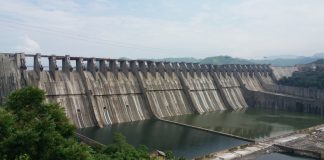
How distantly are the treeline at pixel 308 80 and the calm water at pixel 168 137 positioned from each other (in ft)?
126

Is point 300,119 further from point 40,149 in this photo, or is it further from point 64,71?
point 40,149

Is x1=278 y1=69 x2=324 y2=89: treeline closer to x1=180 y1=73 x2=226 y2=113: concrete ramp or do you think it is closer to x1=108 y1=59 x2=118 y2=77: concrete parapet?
x1=180 y1=73 x2=226 y2=113: concrete ramp

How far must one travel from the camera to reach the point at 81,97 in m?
49.6

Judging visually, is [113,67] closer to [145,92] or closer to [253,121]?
[145,92]

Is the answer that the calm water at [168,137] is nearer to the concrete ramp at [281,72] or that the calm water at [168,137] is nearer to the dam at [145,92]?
the dam at [145,92]

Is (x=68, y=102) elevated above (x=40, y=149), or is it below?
above

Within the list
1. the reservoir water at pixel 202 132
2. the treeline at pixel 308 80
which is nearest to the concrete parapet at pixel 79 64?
the reservoir water at pixel 202 132

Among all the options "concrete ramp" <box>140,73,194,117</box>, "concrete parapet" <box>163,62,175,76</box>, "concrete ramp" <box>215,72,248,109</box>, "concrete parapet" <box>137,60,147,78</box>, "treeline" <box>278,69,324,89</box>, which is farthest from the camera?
"treeline" <box>278,69,324,89</box>

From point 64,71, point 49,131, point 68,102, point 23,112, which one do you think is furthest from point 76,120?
point 49,131

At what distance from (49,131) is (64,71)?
110 ft

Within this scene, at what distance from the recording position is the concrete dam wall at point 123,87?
46.8 metres

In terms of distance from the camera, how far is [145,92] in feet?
187

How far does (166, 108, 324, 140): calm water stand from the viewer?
4888 centimetres

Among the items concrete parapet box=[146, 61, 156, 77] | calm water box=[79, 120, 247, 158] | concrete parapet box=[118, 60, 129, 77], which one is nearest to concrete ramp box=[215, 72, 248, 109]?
concrete parapet box=[146, 61, 156, 77]
